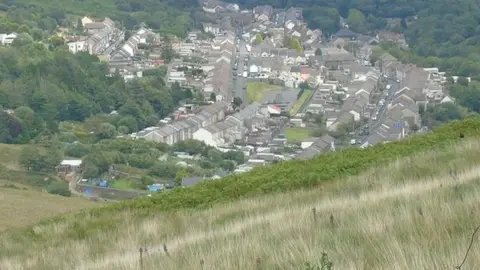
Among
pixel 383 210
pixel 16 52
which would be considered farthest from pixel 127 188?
pixel 383 210

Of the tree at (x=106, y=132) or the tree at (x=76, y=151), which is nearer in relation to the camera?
the tree at (x=76, y=151)

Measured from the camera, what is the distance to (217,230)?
4.78 m

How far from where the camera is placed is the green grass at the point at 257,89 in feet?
102

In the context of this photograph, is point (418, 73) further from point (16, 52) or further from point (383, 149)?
point (383, 149)

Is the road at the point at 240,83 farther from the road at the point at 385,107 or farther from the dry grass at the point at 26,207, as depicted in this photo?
the dry grass at the point at 26,207

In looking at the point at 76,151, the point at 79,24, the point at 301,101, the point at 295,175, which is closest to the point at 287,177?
the point at 295,175

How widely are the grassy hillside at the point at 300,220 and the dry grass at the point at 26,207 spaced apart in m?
1.72

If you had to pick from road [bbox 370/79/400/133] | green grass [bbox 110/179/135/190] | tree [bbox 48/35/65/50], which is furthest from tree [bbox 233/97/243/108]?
green grass [bbox 110/179/135/190]

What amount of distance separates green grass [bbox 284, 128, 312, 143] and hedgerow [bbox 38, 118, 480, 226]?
51.5ft

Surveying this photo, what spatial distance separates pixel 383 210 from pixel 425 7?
4314 cm

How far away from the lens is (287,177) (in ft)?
24.6

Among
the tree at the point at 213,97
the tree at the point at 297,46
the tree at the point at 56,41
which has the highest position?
the tree at the point at 56,41

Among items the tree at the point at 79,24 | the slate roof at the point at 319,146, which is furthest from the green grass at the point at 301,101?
the tree at the point at 79,24

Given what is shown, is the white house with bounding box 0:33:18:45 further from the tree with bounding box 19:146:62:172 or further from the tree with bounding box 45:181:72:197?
the tree with bounding box 45:181:72:197
